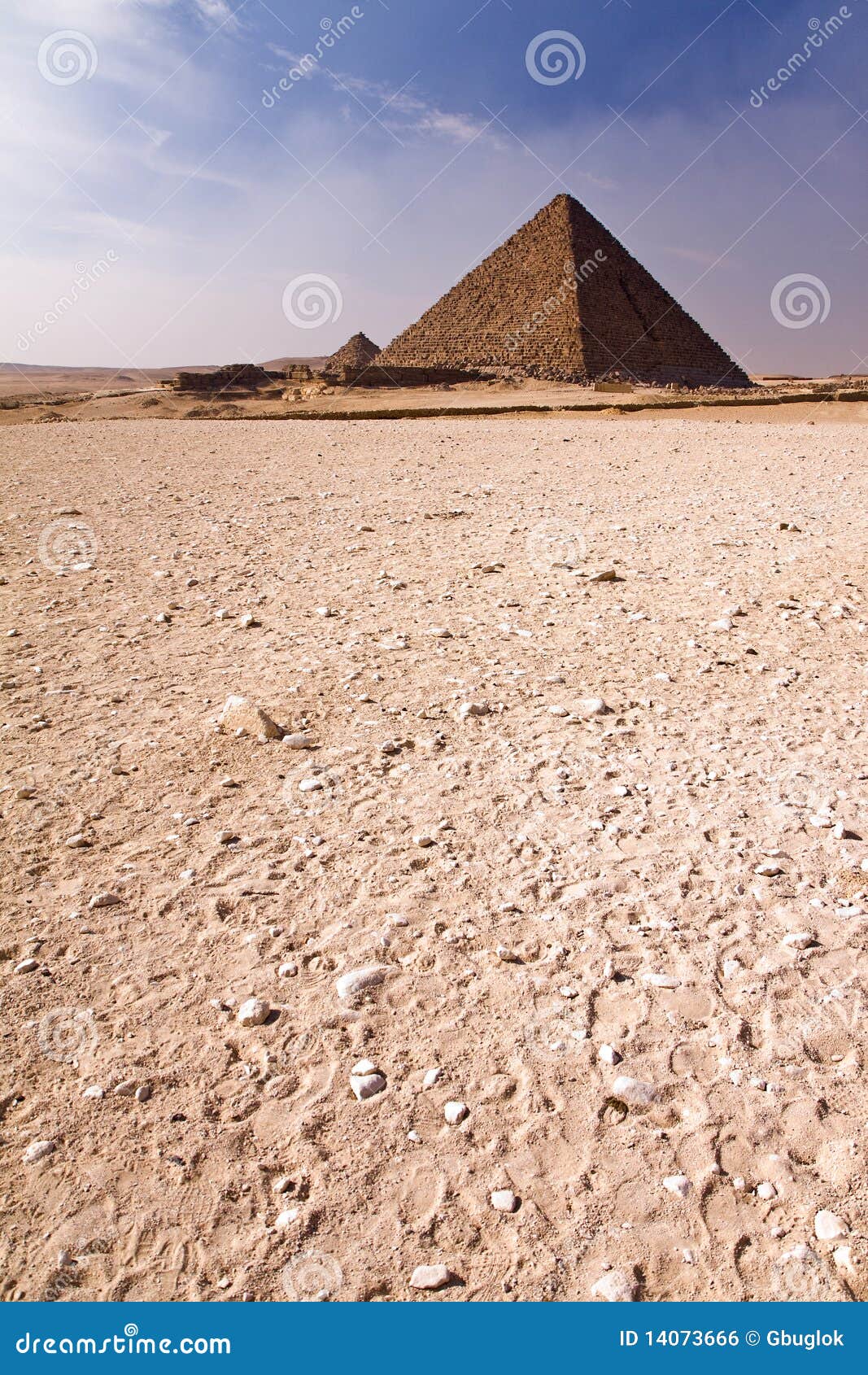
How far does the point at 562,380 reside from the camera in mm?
53281

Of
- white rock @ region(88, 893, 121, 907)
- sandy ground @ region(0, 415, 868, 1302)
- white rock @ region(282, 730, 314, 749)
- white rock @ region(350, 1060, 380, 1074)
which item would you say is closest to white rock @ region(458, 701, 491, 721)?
sandy ground @ region(0, 415, 868, 1302)

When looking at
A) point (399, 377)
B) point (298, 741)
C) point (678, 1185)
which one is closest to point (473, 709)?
point (298, 741)

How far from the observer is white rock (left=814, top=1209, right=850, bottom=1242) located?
6.07 ft

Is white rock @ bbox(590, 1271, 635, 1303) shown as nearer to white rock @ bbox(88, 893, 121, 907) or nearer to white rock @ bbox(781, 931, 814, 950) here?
white rock @ bbox(781, 931, 814, 950)

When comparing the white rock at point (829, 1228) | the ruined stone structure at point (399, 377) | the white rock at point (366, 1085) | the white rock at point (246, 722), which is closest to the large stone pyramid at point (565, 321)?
the ruined stone structure at point (399, 377)

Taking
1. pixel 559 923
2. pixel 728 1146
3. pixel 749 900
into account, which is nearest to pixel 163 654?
pixel 559 923

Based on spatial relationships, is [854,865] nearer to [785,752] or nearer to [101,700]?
[785,752]

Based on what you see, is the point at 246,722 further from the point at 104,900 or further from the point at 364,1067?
the point at 364,1067

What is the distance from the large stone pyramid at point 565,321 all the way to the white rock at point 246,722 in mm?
54425

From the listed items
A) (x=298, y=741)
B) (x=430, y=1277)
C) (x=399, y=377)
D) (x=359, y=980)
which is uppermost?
(x=399, y=377)

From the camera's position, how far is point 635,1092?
7.20 ft

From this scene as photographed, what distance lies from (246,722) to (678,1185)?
8.85 feet

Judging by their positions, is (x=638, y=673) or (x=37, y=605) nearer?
(x=638, y=673)

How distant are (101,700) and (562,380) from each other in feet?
176
